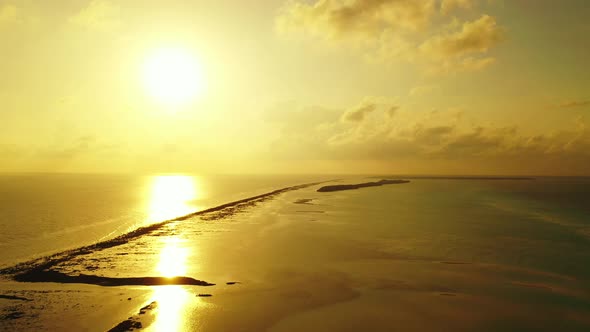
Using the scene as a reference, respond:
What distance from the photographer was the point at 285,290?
15.6 meters

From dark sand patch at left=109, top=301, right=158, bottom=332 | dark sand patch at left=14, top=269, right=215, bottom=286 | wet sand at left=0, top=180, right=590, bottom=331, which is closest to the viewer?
dark sand patch at left=109, top=301, right=158, bottom=332

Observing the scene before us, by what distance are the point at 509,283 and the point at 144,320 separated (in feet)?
53.7

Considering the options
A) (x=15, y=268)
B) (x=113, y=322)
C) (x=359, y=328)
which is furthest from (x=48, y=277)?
(x=359, y=328)

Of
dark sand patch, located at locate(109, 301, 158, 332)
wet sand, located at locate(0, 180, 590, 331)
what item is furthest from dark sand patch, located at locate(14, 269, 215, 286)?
dark sand patch, located at locate(109, 301, 158, 332)

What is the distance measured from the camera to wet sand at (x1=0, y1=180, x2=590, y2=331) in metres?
12.1

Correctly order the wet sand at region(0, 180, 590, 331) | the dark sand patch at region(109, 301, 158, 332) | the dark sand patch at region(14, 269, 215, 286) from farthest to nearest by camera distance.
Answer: the dark sand patch at region(14, 269, 215, 286) → the wet sand at region(0, 180, 590, 331) → the dark sand patch at region(109, 301, 158, 332)

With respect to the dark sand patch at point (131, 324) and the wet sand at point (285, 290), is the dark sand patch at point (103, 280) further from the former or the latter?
the dark sand patch at point (131, 324)

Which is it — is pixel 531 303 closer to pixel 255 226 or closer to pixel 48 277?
pixel 48 277

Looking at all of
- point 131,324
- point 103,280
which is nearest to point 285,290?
point 131,324

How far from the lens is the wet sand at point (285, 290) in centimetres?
1213

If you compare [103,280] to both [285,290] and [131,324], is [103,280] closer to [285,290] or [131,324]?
[131,324]

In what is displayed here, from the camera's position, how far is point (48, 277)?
55.1 ft

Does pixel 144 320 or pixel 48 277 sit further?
pixel 48 277

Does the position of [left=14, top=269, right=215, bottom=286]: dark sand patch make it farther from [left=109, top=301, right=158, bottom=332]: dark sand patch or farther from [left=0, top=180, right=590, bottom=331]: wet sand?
[left=109, top=301, right=158, bottom=332]: dark sand patch
